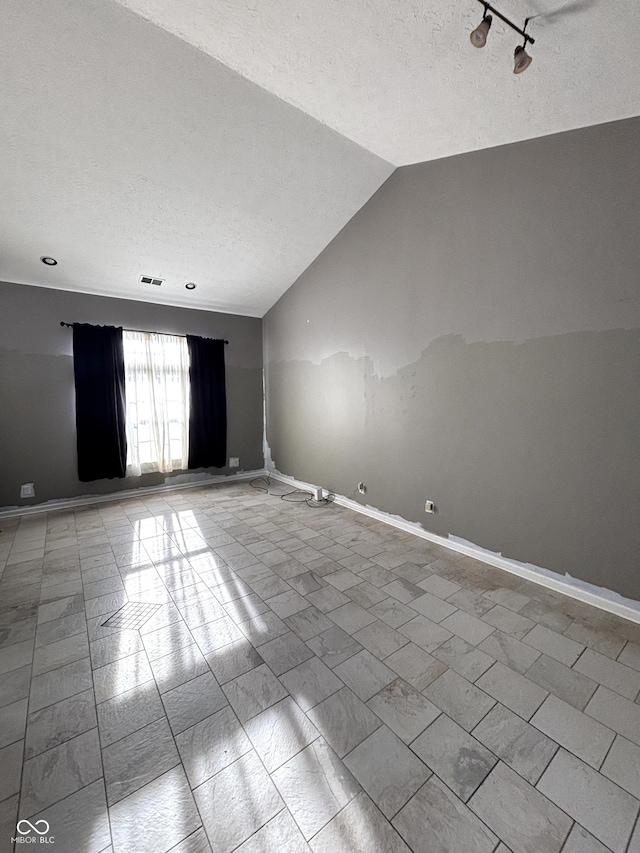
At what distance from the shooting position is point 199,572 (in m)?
2.54

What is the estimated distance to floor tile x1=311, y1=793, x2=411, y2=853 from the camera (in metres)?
0.98

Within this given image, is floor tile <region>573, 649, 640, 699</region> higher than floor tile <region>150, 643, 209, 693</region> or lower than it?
higher

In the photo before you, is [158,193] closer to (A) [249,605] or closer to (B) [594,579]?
(A) [249,605]

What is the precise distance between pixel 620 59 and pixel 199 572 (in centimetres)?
370

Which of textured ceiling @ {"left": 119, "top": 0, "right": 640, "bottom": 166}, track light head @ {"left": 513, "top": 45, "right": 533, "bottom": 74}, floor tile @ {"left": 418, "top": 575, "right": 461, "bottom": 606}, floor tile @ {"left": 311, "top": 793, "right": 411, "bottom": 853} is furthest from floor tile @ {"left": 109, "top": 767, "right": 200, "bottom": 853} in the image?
textured ceiling @ {"left": 119, "top": 0, "right": 640, "bottom": 166}

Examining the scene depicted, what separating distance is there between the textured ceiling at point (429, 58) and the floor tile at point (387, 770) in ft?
9.77

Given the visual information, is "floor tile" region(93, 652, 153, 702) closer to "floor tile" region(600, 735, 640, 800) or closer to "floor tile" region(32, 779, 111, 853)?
"floor tile" region(32, 779, 111, 853)

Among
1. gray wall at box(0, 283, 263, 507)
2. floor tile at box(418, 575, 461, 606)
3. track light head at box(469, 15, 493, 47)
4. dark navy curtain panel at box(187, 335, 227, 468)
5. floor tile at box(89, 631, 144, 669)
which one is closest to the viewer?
track light head at box(469, 15, 493, 47)

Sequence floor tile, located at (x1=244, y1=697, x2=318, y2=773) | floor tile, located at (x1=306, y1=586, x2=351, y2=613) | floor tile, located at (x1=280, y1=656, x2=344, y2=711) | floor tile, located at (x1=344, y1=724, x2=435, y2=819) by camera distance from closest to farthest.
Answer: floor tile, located at (x1=344, y1=724, x2=435, y2=819) < floor tile, located at (x1=244, y1=697, x2=318, y2=773) < floor tile, located at (x1=280, y1=656, x2=344, y2=711) < floor tile, located at (x1=306, y1=586, x2=351, y2=613)

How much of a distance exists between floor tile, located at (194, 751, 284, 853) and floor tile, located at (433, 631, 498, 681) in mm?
943

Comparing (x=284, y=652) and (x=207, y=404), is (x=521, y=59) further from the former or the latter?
(x=207, y=404)

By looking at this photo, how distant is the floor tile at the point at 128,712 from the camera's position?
1.34 meters

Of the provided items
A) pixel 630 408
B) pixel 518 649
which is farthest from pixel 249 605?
pixel 630 408

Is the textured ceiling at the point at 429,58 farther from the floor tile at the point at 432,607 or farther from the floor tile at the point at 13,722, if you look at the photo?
the floor tile at the point at 13,722
